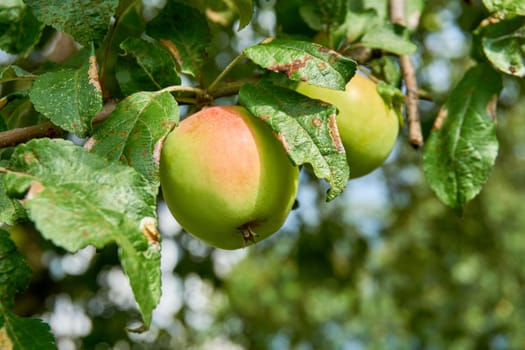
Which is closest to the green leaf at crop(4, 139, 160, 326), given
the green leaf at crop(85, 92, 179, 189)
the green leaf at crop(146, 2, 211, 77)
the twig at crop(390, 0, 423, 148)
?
the green leaf at crop(85, 92, 179, 189)

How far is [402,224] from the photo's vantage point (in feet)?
11.6

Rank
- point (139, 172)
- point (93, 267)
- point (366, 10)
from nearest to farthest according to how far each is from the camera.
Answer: point (139, 172) < point (366, 10) < point (93, 267)

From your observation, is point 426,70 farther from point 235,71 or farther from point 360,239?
point 235,71

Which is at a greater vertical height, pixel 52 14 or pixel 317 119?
pixel 52 14

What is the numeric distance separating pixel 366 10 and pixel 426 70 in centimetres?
171

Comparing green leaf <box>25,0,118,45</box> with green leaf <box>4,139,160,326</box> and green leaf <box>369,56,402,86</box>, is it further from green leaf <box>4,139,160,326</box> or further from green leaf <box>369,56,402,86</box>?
green leaf <box>369,56,402,86</box>

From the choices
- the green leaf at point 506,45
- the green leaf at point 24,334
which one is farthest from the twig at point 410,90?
the green leaf at point 24,334

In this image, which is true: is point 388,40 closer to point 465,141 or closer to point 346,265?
point 465,141

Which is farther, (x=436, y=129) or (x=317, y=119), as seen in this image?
(x=436, y=129)

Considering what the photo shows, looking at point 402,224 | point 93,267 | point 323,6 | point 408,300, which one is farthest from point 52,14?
point 408,300

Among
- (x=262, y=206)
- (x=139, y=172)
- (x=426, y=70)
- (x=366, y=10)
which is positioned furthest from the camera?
(x=426, y=70)

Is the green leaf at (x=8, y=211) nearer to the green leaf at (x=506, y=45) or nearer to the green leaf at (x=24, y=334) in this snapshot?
the green leaf at (x=24, y=334)

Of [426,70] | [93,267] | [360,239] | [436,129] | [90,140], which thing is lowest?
[360,239]

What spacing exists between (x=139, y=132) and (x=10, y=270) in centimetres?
19
